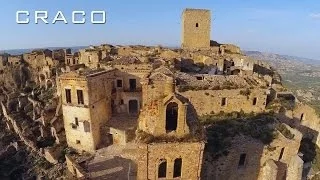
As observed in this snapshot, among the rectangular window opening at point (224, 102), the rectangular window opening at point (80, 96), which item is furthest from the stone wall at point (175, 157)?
the rectangular window opening at point (80, 96)

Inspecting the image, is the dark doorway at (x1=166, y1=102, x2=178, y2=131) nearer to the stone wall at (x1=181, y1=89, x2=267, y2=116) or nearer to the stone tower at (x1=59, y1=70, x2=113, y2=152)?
the stone wall at (x1=181, y1=89, x2=267, y2=116)

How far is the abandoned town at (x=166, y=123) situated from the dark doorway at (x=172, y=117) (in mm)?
51

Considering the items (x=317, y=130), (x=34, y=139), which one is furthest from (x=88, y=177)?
(x=317, y=130)

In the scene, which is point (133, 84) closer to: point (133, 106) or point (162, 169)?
point (133, 106)

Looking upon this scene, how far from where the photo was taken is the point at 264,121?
81.9ft

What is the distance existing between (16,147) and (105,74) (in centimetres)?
1498

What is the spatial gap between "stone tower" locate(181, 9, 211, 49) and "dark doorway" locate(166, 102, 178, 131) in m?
31.8

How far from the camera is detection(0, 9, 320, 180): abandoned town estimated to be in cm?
1580

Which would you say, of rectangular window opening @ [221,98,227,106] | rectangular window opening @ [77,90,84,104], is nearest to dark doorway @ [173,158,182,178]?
rectangular window opening @ [221,98,227,106]

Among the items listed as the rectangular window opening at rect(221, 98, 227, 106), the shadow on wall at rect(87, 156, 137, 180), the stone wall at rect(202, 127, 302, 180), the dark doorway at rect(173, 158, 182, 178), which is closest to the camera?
the dark doorway at rect(173, 158, 182, 178)

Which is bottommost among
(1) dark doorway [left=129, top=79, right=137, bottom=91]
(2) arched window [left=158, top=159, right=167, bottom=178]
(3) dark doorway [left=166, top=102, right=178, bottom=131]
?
(2) arched window [left=158, top=159, right=167, bottom=178]

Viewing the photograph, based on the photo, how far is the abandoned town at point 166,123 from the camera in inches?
622

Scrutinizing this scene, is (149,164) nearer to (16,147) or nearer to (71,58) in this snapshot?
(16,147)

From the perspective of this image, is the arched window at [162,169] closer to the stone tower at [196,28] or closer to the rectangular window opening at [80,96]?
the rectangular window opening at [80,96]
